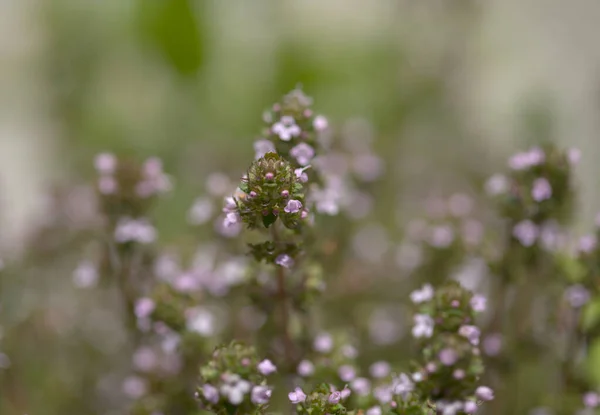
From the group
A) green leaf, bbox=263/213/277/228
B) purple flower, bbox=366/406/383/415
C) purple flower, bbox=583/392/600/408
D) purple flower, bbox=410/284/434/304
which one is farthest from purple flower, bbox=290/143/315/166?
purple flower, bbox=583/392/600/408

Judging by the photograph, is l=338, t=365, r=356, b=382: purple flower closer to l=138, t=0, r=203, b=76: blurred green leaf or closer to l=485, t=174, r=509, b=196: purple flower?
l=485, t=174, r=509, b=196: purple flower

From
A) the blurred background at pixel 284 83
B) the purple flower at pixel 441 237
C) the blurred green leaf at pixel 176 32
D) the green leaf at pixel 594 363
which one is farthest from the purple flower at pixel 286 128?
the blurred green leaf at pixel 176 32

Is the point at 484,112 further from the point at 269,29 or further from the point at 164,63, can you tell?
the point at 164,63

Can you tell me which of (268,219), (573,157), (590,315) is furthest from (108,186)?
(590,315)

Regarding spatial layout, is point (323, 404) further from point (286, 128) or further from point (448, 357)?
point (286, 128)

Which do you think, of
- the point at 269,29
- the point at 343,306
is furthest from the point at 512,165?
the point at 269,29

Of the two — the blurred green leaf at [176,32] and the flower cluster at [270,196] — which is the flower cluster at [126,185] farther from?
the blurred green leaf at [176,32]
